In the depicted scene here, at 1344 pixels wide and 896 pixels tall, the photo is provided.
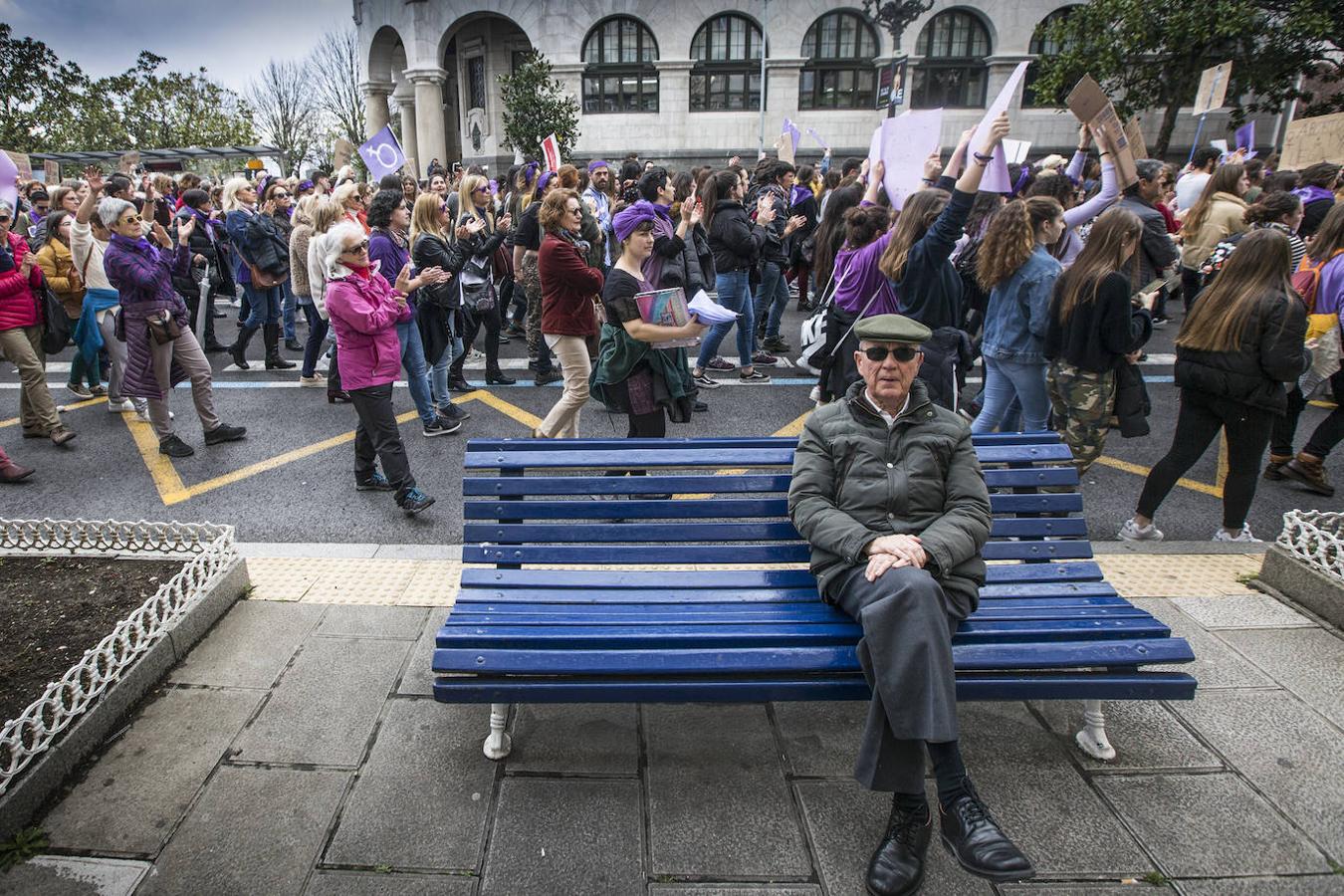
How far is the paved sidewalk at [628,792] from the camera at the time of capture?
2.26m

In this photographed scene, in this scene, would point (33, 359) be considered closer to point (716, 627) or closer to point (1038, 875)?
point (716, 627)

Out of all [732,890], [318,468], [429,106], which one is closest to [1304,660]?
[732,890]

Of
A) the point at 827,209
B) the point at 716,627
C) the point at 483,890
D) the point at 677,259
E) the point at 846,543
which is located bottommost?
the point at 483,890

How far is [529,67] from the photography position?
78.2 ft

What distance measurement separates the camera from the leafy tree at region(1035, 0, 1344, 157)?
18109 millimetres

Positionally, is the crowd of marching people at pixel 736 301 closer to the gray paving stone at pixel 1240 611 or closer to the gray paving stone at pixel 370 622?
the gray paving stone at pixel 1240 611

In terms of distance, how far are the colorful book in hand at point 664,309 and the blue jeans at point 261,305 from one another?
5.80m

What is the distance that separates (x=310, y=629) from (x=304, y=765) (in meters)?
0.93

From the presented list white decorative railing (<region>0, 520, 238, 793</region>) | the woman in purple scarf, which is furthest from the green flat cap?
the woman in purple scarf

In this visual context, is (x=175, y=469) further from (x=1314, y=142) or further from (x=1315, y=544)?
(x=1314, y=142)

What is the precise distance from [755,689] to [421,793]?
1.13 metres

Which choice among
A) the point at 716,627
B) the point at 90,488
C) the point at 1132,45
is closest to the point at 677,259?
the point at 716,627

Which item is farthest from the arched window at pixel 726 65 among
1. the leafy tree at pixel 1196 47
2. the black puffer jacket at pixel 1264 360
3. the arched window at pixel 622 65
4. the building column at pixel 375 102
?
the black puffer jacket at pixel 1264 360

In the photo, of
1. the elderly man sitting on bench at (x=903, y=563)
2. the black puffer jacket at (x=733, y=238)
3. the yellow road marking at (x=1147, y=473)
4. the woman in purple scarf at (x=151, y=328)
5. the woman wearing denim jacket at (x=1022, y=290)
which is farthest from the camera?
the black puffer jacket at (x=733, y=238)
